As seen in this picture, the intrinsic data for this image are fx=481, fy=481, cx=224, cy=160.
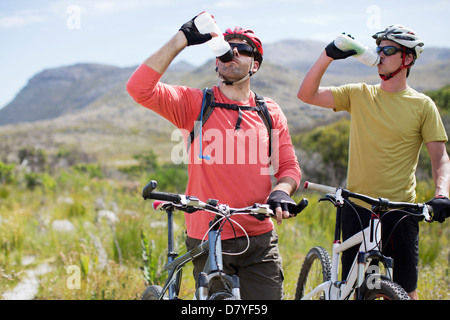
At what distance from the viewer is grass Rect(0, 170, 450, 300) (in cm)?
511

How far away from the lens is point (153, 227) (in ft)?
24.6

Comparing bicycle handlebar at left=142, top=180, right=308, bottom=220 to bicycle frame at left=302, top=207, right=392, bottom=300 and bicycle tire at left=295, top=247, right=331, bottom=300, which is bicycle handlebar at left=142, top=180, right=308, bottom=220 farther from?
bicycle tire at left=295, top=247, right=331, bottom=300

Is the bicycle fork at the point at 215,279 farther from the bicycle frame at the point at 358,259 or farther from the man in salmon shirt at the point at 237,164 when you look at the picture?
the bicycle frame at the point at 358,259

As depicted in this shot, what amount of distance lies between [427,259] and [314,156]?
6.82 meters

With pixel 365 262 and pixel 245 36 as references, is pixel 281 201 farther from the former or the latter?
pixel 245 36

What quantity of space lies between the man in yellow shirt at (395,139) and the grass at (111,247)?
1.52 metres

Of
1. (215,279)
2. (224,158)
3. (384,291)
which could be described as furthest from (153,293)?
(384,291)

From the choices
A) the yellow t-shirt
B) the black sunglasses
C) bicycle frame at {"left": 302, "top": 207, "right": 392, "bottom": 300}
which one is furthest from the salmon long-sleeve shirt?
the black sunglasses

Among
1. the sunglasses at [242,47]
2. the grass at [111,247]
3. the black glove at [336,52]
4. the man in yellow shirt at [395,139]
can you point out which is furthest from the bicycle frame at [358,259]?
the grass at [111,247]

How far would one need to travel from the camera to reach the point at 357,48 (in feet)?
10.8

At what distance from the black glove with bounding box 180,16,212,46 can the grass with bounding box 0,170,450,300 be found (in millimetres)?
2546

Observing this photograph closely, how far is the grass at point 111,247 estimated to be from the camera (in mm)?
5105
